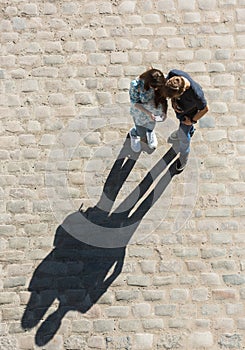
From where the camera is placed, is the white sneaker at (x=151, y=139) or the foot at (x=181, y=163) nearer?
the white sneaker at (x=151, y=139)

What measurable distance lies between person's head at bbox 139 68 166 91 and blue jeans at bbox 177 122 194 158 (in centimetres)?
112

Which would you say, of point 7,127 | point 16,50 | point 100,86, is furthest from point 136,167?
point 16,50

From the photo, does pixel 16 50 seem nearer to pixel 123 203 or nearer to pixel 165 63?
pixel 165 63

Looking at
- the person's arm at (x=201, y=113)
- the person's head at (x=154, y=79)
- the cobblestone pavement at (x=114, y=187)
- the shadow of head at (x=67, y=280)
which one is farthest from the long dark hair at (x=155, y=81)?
the shadow of head at (x=67, y=280)

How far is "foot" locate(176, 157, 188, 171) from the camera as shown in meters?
7.90

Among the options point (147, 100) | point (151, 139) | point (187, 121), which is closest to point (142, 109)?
point (147, 100)

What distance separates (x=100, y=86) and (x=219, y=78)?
1.66 meters

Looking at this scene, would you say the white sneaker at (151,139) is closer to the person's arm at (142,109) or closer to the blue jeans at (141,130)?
the blue jeans at (141,130)

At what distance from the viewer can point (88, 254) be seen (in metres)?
7.63

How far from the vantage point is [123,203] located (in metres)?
7.88

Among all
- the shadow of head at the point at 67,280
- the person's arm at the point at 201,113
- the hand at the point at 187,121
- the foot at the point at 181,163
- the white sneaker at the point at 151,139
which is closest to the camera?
the person's arm at the point at 201,113

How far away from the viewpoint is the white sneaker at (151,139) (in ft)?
25.5

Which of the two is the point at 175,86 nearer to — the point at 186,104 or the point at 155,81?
the point at 155,81

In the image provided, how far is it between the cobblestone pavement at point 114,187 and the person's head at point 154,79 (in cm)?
163
